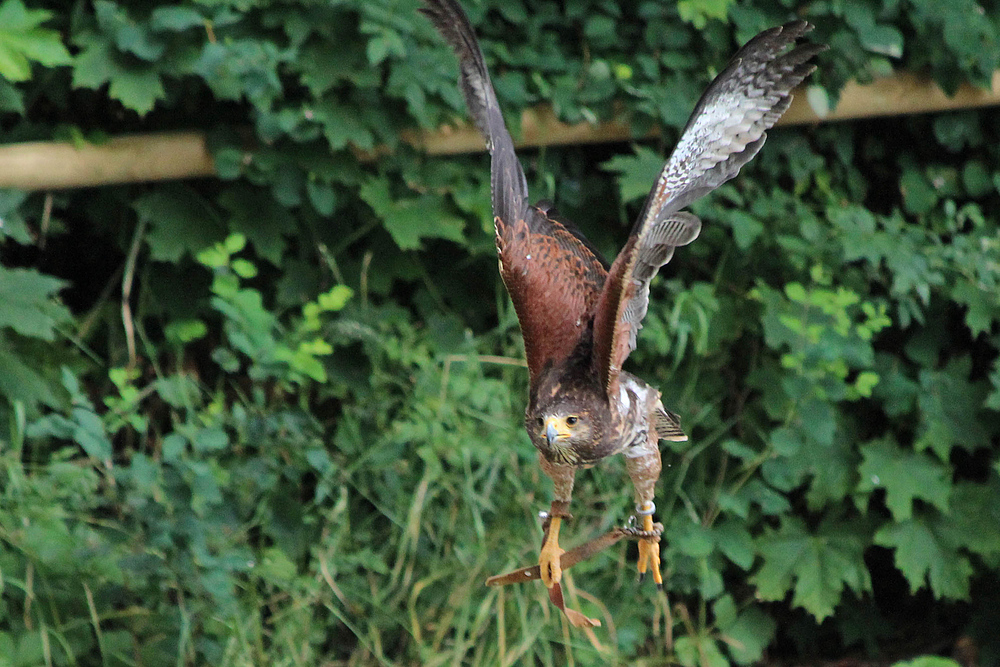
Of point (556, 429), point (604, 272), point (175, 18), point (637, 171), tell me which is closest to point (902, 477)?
point (637, 171)

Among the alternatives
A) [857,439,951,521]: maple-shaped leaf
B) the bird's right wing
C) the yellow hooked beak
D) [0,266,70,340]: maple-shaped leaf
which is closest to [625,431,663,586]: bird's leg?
the yellow hooked beak

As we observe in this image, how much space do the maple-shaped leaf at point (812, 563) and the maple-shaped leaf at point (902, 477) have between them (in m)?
0.22

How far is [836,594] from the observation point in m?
3.84

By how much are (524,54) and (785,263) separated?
1.17 meters

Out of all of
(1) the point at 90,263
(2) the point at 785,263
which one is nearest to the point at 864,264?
(2) the point at 785,263

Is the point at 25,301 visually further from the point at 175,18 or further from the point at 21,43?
the point at 175,18

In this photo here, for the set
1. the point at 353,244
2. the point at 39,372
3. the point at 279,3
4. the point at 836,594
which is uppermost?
the point at 279,3

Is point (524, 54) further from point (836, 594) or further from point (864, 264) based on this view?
point (836, 594)

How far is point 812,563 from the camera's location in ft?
12.9

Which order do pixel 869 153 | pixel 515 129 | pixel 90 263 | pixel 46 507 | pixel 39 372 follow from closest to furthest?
pixel 46 507, pixel 39 372, pixel 515 129, pixel 90 263, pixel 869 153

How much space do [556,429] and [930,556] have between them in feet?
7.77

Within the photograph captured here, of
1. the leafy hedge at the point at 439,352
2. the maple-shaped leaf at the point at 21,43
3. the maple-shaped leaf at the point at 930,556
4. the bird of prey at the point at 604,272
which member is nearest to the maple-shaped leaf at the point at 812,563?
the leafy hedge at the point at 439,352

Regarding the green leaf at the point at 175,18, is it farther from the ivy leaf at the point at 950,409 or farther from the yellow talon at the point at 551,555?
the ivy leaf at the point at 950,409

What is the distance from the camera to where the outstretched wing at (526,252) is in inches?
88.9
